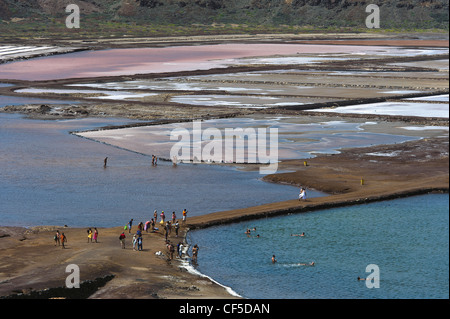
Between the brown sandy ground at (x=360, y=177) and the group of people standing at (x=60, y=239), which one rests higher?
the brown sandy ground at (x=360, y=177)

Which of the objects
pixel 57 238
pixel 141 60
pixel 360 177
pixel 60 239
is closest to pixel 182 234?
pixel 60 239

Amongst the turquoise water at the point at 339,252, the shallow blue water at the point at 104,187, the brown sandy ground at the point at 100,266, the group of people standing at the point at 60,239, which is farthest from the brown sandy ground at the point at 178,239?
the shallow blue water at the point at 104,187

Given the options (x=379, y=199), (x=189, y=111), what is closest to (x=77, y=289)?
(x=379, y=199)

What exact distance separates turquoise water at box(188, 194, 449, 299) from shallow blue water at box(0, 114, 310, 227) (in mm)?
6220

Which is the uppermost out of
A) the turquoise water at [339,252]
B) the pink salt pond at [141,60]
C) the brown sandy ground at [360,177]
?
the pink salt pond at [141,60]

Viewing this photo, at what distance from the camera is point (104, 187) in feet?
198

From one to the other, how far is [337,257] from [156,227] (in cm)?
1125

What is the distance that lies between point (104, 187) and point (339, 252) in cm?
2169

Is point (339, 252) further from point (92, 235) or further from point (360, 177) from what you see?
point (360, 177)

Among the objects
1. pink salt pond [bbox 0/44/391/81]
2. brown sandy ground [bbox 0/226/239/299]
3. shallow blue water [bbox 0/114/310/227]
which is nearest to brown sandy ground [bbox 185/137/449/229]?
shallow blue water [bbox 0/114/310/227]

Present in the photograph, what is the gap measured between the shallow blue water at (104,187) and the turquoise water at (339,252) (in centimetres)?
622

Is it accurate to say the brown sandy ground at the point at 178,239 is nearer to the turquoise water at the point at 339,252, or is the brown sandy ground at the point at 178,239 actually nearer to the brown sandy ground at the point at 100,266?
the brown sandy ground at the point at 100,266

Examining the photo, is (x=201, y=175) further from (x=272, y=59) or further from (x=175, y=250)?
(x=272, y=59)

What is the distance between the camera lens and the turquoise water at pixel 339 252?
3866 cm
